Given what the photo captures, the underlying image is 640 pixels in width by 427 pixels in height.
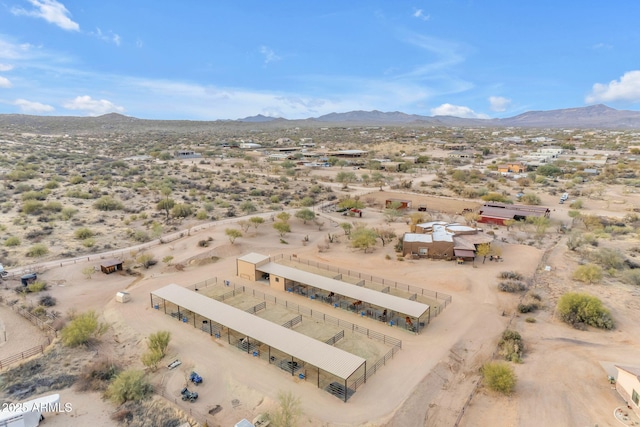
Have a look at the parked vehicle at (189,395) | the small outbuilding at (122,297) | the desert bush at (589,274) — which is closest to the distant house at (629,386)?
the desert bush at (589,274)


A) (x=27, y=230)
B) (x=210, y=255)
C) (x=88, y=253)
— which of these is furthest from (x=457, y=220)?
(x=27, y=230)

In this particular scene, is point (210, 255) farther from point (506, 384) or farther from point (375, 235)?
point (506, 384)

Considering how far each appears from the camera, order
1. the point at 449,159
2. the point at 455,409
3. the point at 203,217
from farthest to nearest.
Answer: the point at 449,159
the point at 203,217
the point at 455,409

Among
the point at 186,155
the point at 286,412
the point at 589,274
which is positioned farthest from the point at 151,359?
the point at 186,155

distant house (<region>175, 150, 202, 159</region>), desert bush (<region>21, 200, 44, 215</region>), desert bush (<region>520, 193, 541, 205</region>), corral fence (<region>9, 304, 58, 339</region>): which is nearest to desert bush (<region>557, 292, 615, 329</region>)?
corral fence (<region>9, 304, 58, 339</region>)

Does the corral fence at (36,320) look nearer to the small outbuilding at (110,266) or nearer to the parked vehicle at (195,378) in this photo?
the small outbuilding at (110,266)

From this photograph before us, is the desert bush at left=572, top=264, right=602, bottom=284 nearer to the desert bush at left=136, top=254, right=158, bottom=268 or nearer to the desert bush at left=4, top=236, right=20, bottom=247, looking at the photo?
the desert bush at left=136, top=254, right=158, bottom=268
